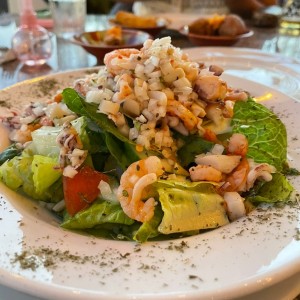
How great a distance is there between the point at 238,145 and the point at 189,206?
23 centimetres

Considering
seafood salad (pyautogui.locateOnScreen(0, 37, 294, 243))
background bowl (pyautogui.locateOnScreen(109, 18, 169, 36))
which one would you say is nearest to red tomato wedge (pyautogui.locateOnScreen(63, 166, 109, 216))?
seafood salad (pyautogui.locateOnScreen(0, 37, 294, 243))

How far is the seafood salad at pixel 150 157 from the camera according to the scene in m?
1.04

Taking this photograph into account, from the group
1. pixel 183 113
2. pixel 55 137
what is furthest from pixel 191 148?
pixel 55 137

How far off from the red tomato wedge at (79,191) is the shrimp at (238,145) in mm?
335

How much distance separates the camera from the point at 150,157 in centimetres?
108

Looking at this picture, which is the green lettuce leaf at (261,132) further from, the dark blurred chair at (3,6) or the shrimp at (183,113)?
the dark blurred chair at (3,6)

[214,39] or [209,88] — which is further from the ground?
[209,88]

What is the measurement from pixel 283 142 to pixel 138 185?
1.49 ft

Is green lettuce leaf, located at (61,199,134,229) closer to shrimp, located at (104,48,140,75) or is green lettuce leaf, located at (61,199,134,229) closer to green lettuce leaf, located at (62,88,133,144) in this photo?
green lettuce leaf, located at (62,88,133,144)

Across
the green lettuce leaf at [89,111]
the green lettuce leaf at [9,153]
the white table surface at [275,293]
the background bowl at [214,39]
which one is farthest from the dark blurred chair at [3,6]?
the white table surface at [275,293]

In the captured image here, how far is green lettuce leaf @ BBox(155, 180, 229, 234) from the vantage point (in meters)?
1.00

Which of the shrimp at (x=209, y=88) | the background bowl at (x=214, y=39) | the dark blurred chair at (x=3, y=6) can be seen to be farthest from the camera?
the dark blurred chair at (x=3, y=6)

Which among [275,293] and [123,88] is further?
[123,88]

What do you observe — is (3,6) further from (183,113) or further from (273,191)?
(273,191)
